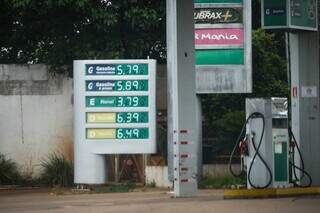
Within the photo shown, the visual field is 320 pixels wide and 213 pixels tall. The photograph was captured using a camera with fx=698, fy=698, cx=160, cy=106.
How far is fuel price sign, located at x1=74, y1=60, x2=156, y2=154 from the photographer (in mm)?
19406

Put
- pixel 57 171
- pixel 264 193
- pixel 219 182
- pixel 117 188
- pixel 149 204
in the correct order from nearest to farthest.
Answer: pixel 149 204 → pixel 264 193 → pixel 117 188 → pixel 219 182 → pixel 57 171

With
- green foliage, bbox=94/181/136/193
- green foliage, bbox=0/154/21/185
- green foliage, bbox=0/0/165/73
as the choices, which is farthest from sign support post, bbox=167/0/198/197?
green foliage, bbox=0/154/21/185

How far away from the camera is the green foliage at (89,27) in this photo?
22.0 meters

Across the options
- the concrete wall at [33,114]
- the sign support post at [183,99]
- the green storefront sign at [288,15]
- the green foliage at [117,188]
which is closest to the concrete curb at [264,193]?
the sign support post at [183,99]

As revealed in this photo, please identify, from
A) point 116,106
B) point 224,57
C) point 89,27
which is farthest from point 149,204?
point 89,27

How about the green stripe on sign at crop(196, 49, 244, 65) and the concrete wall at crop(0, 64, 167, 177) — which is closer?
the green stripe on sign at crop(196, 49, 244, 65)

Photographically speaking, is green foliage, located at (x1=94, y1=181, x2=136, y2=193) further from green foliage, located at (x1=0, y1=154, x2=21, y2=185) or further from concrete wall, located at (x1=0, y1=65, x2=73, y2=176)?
green foliage, located at (x1=0, y1=154, x2=21, y2=185)

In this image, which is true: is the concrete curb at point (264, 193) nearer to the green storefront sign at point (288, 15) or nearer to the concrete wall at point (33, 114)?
the green storefront sign at point (288, 15)

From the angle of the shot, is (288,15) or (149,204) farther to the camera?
(288,15)

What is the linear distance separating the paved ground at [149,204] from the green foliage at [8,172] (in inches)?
143

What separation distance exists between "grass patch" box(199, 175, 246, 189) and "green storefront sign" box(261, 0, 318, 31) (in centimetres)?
494

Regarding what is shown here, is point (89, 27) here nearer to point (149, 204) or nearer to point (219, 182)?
point (219, 182)

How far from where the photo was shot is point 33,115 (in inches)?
884

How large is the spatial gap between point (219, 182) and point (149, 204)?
5.75 metres
